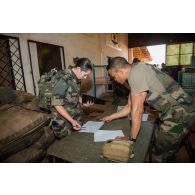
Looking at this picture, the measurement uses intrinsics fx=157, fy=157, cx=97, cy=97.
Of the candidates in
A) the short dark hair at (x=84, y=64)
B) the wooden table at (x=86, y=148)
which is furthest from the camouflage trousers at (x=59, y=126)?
the short dark hair at (x=84, y=64)

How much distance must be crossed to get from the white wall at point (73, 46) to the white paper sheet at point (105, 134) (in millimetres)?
2343

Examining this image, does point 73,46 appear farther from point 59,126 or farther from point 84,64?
point 59,126

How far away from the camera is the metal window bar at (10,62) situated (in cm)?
281

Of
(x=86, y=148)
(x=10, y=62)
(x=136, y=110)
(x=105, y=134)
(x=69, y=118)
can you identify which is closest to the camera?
(x=86, y=148)

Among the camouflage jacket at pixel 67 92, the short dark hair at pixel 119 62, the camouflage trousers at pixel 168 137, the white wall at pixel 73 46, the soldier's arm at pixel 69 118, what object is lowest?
the camouflage trousers at pixel 168 137

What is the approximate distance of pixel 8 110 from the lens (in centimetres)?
153

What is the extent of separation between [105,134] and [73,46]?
4.00 meters

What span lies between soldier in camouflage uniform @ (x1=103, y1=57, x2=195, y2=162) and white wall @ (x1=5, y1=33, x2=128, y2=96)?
2318 mm

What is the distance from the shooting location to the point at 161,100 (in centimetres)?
145

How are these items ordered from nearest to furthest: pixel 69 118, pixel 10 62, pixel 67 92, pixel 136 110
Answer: pixel 136 110 < pixel 69 118 < pixel 67 92 < pixel 10 62

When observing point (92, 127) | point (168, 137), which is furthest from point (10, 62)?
point (168, 137)

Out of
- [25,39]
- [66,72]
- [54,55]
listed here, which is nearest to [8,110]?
[66,72]

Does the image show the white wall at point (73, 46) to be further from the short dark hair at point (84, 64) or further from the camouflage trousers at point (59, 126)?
the short dark hair at point (84, 64)

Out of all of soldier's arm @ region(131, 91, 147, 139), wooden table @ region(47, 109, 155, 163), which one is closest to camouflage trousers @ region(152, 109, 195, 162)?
wooden table @ region(47, 109, 155, 163)
